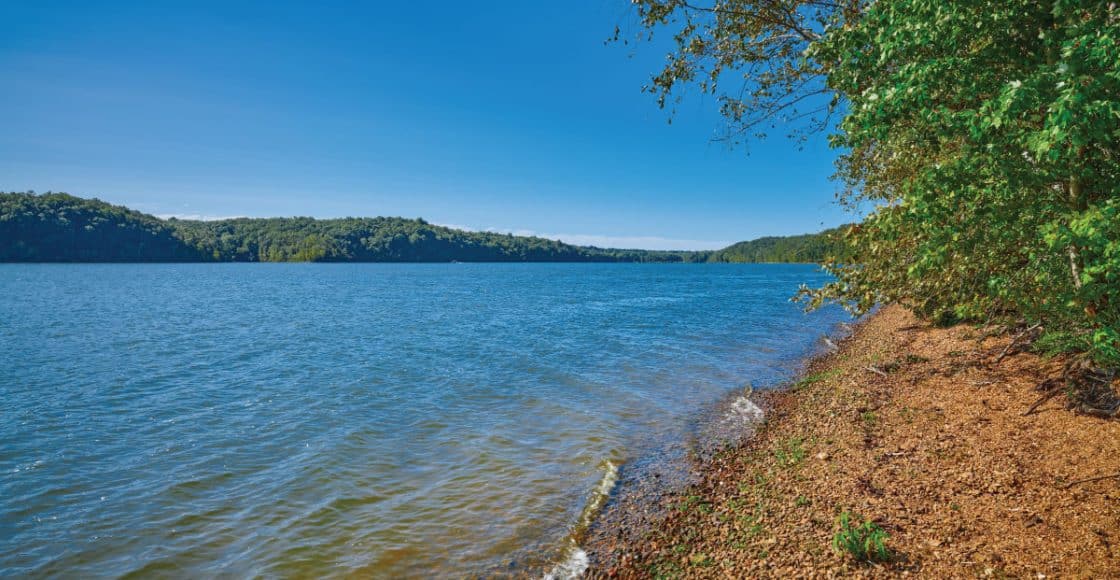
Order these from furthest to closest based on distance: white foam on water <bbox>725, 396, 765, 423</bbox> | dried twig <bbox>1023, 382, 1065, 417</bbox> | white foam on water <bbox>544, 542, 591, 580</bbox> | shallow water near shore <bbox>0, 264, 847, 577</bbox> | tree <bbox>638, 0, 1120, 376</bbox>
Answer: white foam on water <bbox>725, 396, 765, 423</bbox>, dried twig <bbox>1023, 382, 1065, 417</bbox>, shallow water near shore <bbox>0, 264, 847, 577</bbox>, white foam on water <bbox>544, 542, 591, 580</bbox>, tree <bbox>638, 0, 1120, 376</bbox>

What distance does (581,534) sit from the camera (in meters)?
9.78

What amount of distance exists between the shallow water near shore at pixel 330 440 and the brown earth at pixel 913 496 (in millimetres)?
2192

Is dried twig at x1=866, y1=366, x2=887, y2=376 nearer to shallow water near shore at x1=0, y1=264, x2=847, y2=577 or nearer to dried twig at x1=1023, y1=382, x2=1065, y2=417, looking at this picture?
shallow water near shore at x1=0, y1=264, x2=847, y2=577

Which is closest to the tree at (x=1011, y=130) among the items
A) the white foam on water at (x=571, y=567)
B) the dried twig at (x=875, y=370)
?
the white foam on water at (x=571, y=567)

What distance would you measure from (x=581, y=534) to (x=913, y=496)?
5.77m

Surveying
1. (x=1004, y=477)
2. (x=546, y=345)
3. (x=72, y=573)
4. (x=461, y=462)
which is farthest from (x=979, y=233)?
(x=546, y=345)

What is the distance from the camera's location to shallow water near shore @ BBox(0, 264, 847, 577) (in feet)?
32.2

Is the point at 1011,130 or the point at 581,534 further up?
the point at 1011,130

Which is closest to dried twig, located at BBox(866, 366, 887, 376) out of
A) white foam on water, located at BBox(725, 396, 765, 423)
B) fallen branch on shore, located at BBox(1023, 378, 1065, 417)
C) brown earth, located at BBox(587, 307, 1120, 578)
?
brown earth, located at BBox(587, 307, 1120, 578)

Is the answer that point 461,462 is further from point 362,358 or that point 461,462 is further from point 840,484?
point 362,358

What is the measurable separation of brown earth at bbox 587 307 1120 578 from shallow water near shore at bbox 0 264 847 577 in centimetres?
219

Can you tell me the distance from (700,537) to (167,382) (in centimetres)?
2360

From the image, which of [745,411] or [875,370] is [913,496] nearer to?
[745,411]

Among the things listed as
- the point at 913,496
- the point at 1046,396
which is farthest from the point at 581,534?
the point at 1046,396
